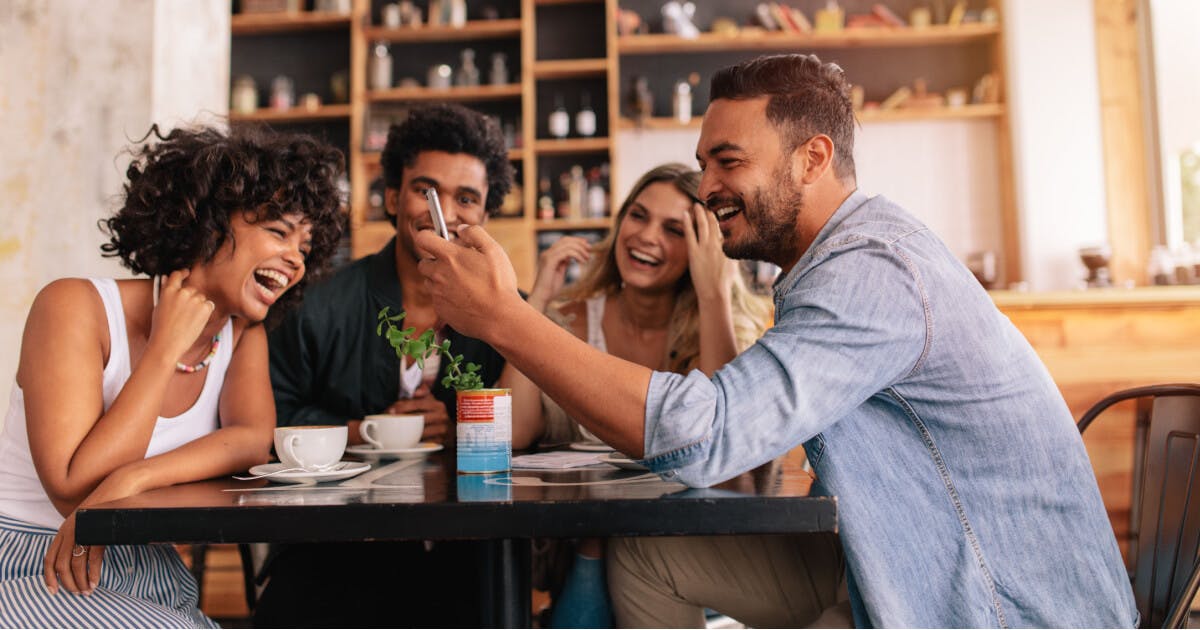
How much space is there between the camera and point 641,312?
2352 millimetres

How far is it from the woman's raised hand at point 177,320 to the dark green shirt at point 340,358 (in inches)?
28.0

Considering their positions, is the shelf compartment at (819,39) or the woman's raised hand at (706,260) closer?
the woman's raised hand at (706,260)

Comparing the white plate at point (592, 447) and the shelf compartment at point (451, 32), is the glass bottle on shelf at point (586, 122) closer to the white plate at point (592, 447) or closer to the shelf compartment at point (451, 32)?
the shelf compartment at point (451, 32)

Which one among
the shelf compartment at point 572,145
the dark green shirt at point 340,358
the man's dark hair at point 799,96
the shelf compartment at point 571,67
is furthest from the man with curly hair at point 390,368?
the shelf compartment at point 571,67

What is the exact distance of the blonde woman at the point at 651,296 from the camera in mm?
2055

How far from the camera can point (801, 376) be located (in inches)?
42.3

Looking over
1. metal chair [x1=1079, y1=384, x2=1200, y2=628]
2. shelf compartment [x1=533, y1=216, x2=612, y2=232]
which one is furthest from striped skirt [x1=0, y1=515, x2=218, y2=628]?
shelf compartment [x1=533, y1=216, x2=612, y2=232]

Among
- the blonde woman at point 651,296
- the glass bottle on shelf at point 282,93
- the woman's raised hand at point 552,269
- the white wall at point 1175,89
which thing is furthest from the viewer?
the glass bottle on shelf at point 282,93

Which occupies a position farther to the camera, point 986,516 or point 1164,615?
point 1164,615

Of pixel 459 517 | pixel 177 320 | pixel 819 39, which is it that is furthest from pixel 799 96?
pixel 819 39

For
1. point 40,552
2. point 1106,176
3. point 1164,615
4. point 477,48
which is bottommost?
point 1164,615

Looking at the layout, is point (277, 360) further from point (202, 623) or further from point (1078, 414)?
point (1078, 414)

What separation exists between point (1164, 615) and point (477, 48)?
4585 millimetres

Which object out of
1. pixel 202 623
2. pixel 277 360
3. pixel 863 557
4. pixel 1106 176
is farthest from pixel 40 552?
pixel 1106 176
